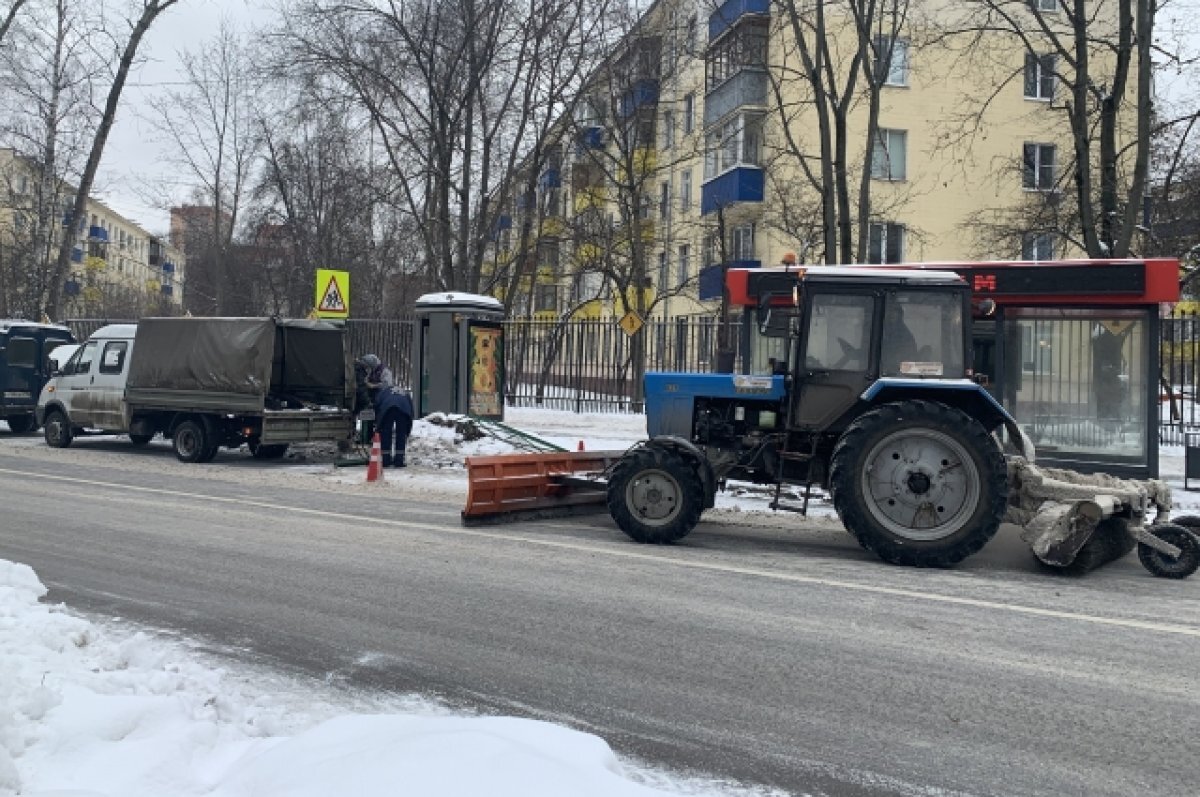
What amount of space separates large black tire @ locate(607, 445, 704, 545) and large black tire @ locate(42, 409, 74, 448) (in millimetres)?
14341

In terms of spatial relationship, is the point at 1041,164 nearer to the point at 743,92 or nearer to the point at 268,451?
the point at 743,92

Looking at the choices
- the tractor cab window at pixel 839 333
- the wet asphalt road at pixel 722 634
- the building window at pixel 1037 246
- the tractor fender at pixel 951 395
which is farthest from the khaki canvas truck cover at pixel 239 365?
the building window at pixel 1037 246

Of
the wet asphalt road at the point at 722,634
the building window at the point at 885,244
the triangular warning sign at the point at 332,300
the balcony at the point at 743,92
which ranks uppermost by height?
the balcony at the point at 743,92

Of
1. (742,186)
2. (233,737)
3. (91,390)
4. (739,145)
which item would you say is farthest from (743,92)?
(233,737)

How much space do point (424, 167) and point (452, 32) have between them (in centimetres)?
351

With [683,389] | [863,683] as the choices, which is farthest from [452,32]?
[863,683]

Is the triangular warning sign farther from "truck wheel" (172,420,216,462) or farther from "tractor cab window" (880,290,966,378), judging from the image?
"tractor cab window" (880,290,966,378)

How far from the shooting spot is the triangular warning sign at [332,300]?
18797 millimetres

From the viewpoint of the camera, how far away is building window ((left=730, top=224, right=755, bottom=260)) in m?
33.0

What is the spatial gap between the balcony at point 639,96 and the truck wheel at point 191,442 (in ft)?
48.8

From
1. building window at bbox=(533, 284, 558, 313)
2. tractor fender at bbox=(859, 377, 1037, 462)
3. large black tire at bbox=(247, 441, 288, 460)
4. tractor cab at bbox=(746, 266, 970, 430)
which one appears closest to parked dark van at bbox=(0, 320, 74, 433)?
large black tire at bbox=(247, 441, 288, 460)

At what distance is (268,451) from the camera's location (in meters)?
18.8

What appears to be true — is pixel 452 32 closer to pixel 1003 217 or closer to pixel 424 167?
pixel 424 167

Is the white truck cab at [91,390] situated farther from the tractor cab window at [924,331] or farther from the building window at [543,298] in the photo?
the building window at [543,298]
